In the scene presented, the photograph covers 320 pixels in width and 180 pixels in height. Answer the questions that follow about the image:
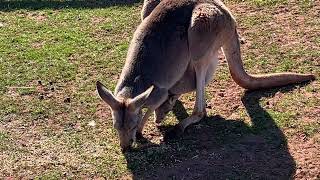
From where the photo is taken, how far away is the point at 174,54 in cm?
536

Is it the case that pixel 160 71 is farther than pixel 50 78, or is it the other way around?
pixel 50 78

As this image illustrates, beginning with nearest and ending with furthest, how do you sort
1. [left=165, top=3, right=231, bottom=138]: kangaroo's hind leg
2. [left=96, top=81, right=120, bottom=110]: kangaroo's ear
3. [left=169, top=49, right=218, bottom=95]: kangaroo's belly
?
[left=96, top=81, right=120, bottom=110]: kangaroo's ear, [left=165, top=3, right=231, bottom=138]: kangaroo's hind leg, [left=169, top=49, right=218, bottom=95]: kangaroo's belly

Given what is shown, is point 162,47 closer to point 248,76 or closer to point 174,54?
point 174,54

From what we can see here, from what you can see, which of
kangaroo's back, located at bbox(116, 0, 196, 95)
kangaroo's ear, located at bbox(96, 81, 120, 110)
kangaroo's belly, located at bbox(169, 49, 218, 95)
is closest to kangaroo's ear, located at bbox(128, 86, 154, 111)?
kangaroo's ear, located at bbox(96, 81, 120, 110)

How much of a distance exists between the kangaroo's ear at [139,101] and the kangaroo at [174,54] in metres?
A: 0.14

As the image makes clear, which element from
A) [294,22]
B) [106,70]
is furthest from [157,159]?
[294,22]

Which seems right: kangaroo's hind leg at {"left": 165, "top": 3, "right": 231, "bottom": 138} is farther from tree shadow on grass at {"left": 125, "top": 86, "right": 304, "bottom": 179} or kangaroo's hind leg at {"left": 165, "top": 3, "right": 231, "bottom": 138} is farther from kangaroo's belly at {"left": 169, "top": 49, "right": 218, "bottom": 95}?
tree shadow on grass at {"left": 125, "top": 86, "right": 304, "bottom": 179}

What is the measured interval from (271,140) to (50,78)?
239cm

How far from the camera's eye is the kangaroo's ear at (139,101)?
4.78m

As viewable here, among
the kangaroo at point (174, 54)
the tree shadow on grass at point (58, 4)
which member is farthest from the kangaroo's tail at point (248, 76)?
the tree shadow on grass at point (58, 4)

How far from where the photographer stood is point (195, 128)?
5.49 meters

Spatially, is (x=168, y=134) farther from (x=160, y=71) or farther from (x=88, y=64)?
(x=88, y=64)

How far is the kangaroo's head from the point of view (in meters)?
4.78

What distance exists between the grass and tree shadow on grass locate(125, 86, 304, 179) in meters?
0.02
